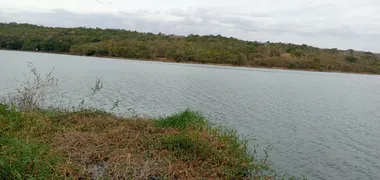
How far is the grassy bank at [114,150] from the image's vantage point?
7618 millimetres

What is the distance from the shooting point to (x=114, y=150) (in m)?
9.93

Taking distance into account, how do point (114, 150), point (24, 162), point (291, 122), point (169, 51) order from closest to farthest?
point (24, 162), point (114, 150), point (291, 122), point (169, 51)

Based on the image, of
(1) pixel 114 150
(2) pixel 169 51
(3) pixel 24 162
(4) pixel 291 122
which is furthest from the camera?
(2) pixel 169 51

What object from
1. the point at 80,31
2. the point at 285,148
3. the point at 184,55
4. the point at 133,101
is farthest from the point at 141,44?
the point at 285,148

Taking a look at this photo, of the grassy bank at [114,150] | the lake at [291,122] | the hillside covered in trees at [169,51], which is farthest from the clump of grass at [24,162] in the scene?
the hillside covered in trees at [169,51]

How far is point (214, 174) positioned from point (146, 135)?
3.13m

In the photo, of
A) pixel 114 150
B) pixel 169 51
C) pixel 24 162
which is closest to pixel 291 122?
pixel 114 150

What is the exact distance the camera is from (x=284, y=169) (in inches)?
491

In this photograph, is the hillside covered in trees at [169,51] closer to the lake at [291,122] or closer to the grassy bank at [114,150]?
the lake at [291,122]

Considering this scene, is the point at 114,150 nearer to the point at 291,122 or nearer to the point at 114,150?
the point at 114,150

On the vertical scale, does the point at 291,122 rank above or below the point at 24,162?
below

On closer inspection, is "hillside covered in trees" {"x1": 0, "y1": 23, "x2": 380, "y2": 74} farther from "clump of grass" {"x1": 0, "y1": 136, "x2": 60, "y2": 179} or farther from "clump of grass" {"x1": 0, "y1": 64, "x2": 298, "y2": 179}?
"clump of grass" {"x1": 0, "y1": 136, "x2": 60, "y2": 179}

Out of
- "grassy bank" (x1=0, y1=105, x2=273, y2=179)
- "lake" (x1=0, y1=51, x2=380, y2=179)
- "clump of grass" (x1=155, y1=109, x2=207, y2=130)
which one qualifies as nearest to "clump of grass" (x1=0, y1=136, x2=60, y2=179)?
"grassy bank" (x1=0, y1=105, x2=273, y2=179)

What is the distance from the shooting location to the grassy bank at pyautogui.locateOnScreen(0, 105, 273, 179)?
300 inches
